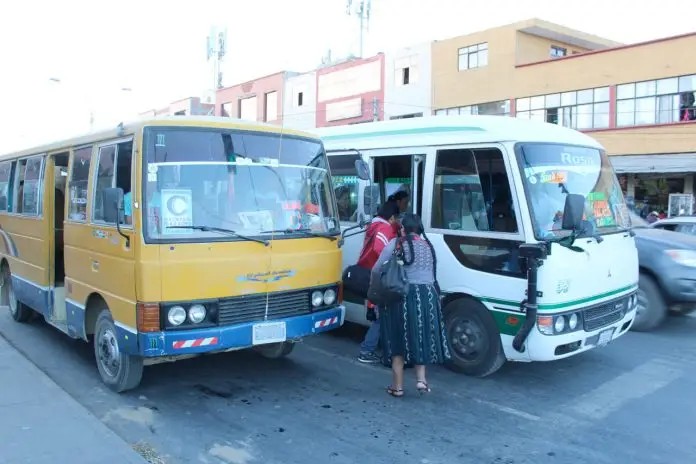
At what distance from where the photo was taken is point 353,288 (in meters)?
6.94

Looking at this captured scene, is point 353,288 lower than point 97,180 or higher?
lower

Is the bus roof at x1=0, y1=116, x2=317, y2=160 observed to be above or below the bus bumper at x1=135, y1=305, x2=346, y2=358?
above

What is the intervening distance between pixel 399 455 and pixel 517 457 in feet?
2.75

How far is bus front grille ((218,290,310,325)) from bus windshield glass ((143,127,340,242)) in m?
0.55

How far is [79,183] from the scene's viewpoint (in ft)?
20.7

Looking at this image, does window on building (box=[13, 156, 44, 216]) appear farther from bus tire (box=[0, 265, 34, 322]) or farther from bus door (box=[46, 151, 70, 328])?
bus tire (box=[0, 265, 34, 322])

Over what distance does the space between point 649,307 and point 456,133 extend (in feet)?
13.3

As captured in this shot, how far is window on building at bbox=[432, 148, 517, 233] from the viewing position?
600 centimetres

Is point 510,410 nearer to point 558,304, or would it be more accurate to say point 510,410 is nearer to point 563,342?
point 563,342

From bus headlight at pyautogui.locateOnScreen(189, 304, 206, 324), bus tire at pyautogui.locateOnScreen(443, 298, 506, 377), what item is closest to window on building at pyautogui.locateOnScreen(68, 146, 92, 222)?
bus headlight at pyautogui.locateOnScreen(189, 304, 206, 324)

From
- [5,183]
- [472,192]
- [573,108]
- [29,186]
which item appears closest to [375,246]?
[472,192]

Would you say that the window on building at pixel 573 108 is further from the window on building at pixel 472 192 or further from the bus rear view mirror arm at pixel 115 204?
the bus rear view mirror arm at pixel 115 204

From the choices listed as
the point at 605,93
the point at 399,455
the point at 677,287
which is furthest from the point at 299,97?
the point at 399,455

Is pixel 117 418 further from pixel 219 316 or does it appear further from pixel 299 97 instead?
pixel 299 97
